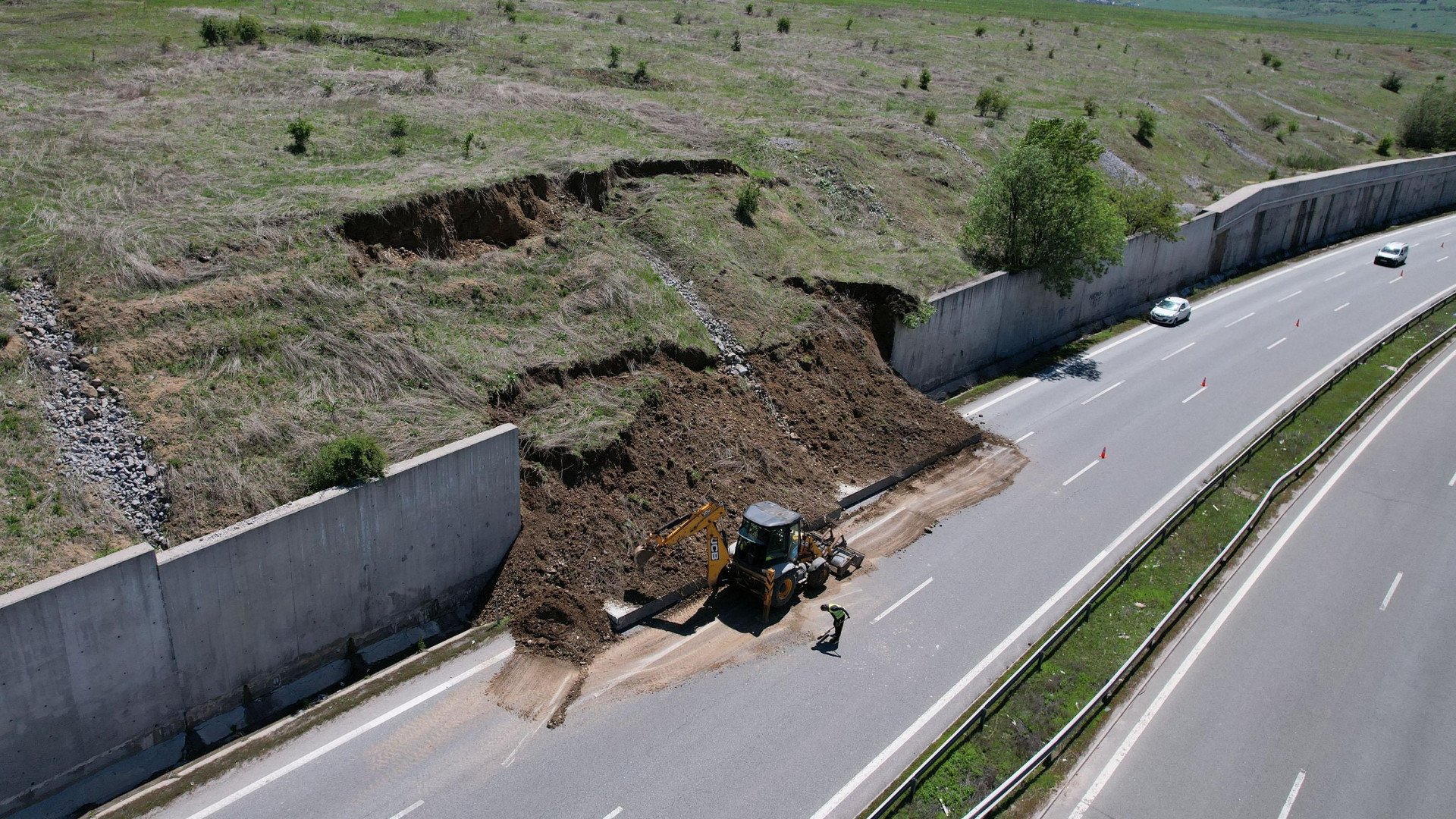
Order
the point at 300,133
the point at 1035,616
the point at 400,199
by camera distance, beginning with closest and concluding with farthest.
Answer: the point at 1035,616, the point at 400,199, the point at 300,133

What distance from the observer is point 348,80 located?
35.6m

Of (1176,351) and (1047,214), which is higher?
(1047,214)

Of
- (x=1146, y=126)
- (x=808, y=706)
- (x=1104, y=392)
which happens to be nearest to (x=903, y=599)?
(x=808, y=706)

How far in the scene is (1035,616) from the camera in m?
21.7

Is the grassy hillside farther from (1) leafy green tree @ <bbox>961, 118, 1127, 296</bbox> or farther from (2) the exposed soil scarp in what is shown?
(1) leafy green tree @ <bbox>961, 118, 1127, 296</bbox>

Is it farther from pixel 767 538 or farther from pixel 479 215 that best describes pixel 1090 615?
pixel 479 215

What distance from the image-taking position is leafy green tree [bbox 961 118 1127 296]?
35.4 metres

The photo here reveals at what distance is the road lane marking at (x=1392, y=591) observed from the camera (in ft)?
75.6

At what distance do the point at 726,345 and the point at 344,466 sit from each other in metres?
12.2

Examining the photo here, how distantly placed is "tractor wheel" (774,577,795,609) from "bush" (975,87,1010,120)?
40.7m

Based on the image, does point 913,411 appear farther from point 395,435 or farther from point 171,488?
point 171,488

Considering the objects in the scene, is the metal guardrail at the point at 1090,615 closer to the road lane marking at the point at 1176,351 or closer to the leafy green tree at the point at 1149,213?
the road lane marking at the point at 1176,351

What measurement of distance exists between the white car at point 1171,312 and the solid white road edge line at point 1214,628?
9.33 meters

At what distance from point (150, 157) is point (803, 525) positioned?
67.1 ft
